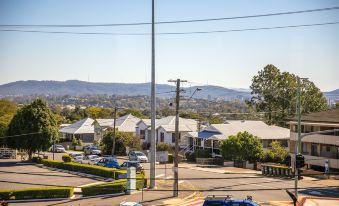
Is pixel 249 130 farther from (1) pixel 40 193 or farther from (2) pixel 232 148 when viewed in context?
(1) pixel 40 193

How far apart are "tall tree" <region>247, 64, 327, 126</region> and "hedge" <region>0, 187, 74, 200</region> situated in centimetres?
5828

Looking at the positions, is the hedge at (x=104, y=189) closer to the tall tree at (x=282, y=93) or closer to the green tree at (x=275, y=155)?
the green tree at (x=275, y=155)

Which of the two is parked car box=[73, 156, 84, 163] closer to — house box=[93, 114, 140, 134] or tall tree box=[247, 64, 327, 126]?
house box=[93, 114, 140, 134]

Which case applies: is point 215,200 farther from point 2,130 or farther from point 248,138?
point 2,130

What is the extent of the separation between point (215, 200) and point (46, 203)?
51.6 feet

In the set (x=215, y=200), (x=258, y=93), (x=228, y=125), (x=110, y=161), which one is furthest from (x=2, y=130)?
(x=215, y=200)

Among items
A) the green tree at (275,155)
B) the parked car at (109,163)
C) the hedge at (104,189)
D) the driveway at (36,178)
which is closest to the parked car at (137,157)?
the parked car at (109,163)

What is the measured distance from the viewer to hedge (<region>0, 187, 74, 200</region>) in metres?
35.3

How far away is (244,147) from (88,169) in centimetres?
2082

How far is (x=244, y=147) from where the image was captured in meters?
57.3

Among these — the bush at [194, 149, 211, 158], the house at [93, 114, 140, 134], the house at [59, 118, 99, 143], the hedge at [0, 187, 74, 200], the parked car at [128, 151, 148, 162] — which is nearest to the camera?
the hedge at [0, 187, 74, 200]

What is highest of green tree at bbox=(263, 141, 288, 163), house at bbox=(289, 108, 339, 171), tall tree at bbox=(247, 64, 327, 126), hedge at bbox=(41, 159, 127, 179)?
tall tree at bbox=(247, 64, 327, 126)

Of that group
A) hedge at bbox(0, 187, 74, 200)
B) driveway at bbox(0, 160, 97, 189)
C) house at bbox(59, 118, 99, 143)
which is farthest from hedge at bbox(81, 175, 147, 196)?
house at bbox(59, 118, 99, 143)

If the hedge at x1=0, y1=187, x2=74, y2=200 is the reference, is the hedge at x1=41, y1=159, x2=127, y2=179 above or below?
above
